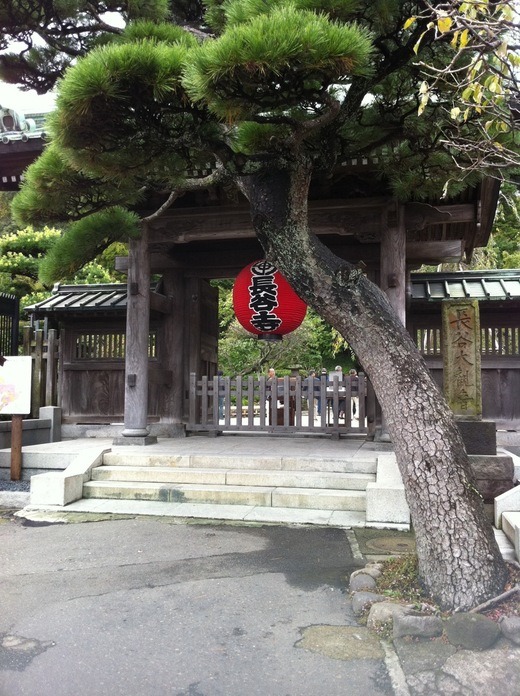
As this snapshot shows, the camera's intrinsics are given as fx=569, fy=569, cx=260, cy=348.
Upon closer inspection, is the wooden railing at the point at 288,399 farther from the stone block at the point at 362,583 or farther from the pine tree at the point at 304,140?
the stone block at the point at 362,583

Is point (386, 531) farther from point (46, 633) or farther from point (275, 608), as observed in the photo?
point (46, 633)

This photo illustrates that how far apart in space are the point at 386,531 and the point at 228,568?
197 cm

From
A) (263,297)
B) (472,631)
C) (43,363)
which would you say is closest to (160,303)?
(263,297)

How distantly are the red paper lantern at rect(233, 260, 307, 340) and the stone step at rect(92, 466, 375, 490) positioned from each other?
2.57m

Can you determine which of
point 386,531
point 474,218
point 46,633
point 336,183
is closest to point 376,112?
point 336,183

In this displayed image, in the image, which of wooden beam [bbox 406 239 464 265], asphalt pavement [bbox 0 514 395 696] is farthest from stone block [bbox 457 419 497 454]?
wooden beam [bbox 406 239 464 265]

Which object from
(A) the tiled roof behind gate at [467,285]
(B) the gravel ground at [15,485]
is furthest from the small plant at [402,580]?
(A) the tiled roof behind gate at [467,285]

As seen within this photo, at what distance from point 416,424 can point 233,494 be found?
3698 mm

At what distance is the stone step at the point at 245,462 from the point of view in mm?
7715

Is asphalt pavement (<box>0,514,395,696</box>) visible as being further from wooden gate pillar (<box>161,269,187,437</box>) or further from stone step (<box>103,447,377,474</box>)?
wooden gate pillar (<box>161,269,187,437</box>)

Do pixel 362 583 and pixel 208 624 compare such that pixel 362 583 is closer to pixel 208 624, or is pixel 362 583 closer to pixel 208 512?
pixel 208 624

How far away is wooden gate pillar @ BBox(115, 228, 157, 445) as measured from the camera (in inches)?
378

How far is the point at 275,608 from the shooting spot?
4203 millimetres

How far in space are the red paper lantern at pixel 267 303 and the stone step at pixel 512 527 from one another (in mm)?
4594
